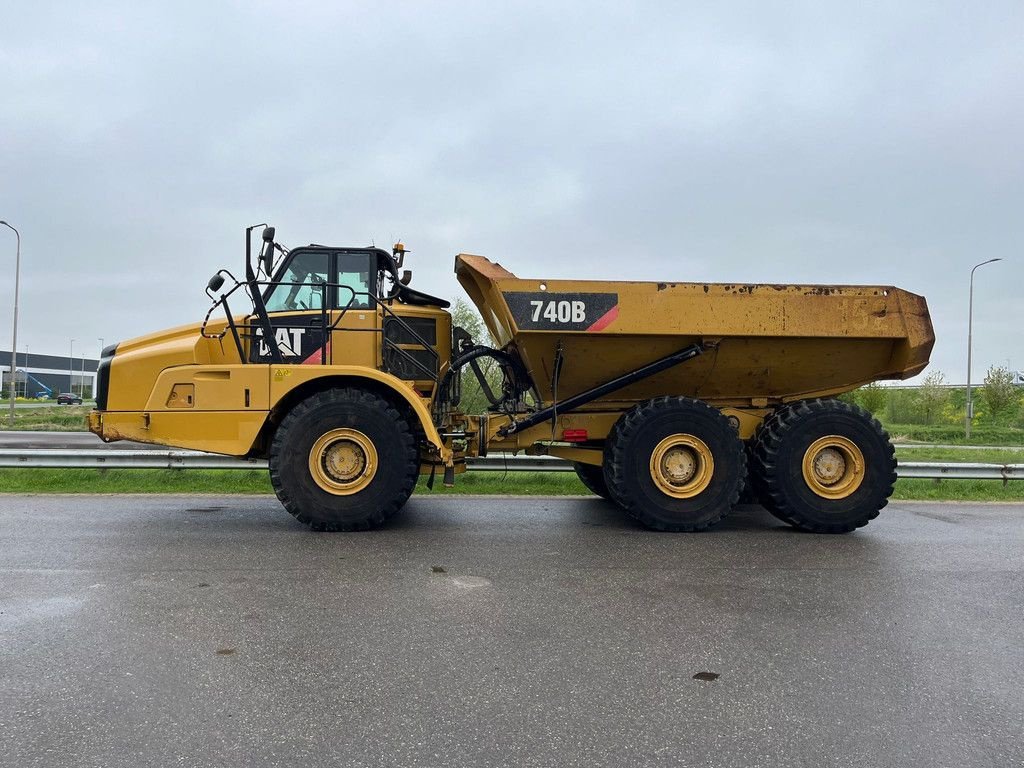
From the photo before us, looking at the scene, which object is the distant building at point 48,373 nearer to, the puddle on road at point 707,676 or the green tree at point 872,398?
the green tree at point 872,398

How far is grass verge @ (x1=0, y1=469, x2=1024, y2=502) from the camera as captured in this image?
852 centimetres

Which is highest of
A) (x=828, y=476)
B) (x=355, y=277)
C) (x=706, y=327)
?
(x=355, y=277)

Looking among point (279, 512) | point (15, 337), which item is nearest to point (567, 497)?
point (279, 512)

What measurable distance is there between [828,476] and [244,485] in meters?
6.74

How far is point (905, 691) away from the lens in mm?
3113

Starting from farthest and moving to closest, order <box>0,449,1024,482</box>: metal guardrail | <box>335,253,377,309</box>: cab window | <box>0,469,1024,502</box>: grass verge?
<box>0,449,1024,482</box>: metal guardrail
<box>0,469,1024,502</box>: grass verge
<box>335,253,377,309</box>: cab window

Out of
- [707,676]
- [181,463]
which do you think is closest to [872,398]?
[181,463]

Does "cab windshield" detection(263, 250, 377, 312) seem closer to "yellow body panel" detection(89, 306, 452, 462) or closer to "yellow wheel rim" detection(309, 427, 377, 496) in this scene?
"yellow body panel" detection(89, 306, 452, 462)

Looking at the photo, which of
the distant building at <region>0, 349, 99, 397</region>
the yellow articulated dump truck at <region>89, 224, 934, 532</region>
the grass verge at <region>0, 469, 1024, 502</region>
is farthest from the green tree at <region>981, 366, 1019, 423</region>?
the distant building at <region>0, 349, 99, 397</region>

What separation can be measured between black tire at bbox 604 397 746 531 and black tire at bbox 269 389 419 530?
77.9 inches

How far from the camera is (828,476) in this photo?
675cm

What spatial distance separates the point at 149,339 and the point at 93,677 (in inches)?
173

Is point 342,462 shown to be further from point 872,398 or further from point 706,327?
point 872,398

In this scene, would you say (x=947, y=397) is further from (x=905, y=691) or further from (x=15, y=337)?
(x=15, y=337)
